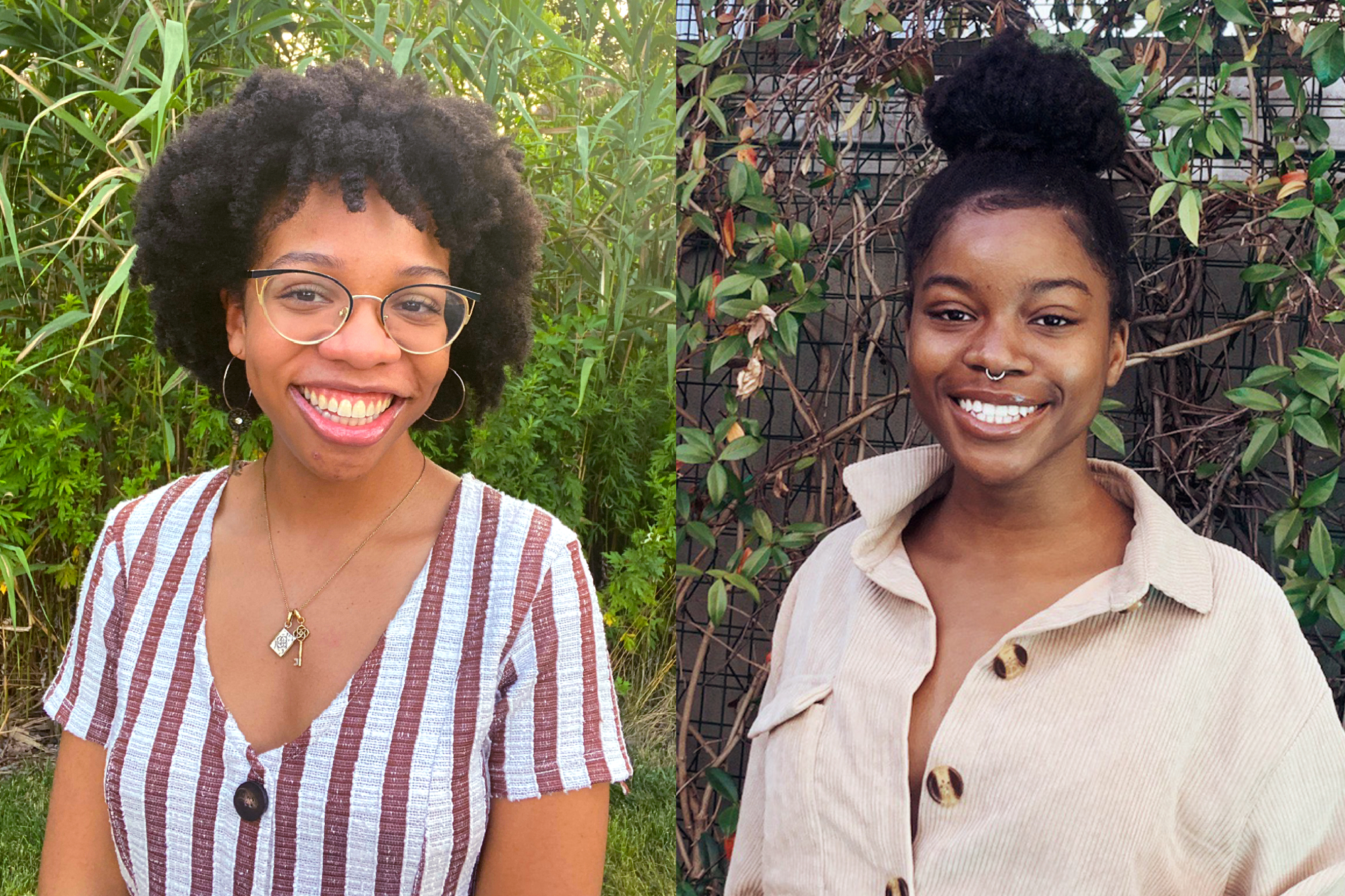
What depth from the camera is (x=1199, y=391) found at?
1.51 meters

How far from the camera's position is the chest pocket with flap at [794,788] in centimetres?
147

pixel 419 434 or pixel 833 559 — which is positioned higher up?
pixel 419 434

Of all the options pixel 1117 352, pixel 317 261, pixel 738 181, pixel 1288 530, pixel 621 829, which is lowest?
pixel 621 829

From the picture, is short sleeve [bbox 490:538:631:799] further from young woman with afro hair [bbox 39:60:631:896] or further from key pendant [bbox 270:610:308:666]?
key pendant [bbox 270:610:308:666]

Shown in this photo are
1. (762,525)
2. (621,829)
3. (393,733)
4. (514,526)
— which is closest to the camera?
(393,733)

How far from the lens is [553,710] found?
4.99ft

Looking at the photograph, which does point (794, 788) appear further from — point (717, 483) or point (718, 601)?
point (717, 483)

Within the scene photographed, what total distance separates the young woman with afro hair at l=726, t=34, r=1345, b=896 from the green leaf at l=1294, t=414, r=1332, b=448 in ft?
0.63

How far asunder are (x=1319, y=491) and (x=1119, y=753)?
46 centimetres

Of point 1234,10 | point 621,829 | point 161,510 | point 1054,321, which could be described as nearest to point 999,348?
point 1054,321

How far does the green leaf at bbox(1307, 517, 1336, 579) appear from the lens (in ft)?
4.82

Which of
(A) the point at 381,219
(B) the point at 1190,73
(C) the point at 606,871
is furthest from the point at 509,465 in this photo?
(B) the point at 1190,73

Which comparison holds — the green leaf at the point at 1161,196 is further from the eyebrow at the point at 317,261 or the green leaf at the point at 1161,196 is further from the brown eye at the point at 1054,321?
the eyebrow at the point at 317,261

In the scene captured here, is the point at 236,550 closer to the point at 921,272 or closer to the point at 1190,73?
the point at 921,272
